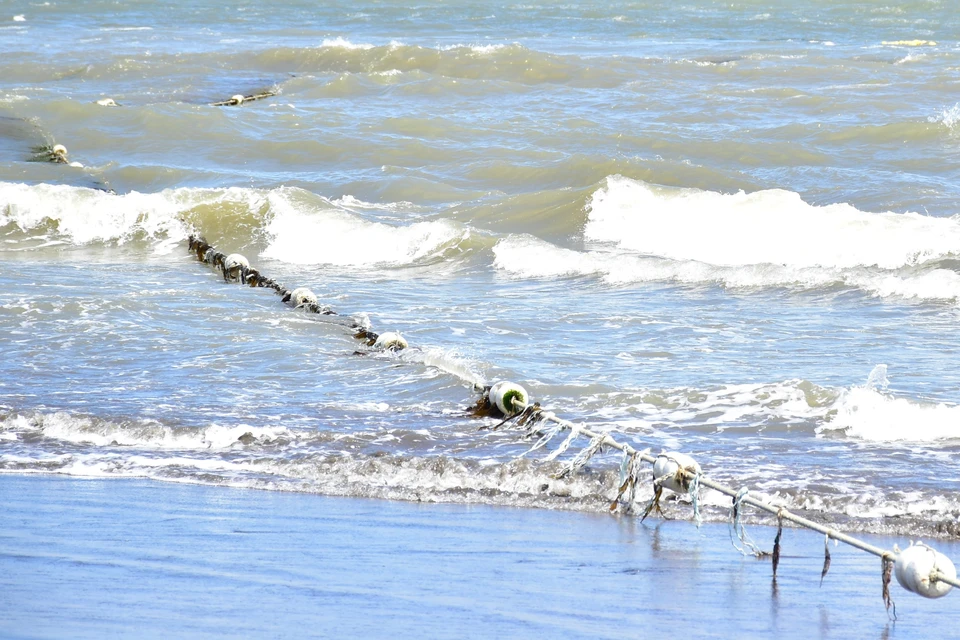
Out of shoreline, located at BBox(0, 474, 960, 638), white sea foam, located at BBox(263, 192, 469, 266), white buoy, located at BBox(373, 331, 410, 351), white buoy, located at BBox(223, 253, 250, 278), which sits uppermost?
white sea foam, located at BBox(263, 192, 469, 266)

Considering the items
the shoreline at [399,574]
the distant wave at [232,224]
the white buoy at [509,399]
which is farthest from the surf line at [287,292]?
the shoreline at [399,574]

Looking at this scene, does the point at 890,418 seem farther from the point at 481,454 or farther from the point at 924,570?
the point at 924,570

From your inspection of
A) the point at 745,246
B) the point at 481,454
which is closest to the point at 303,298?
the point at 481,454

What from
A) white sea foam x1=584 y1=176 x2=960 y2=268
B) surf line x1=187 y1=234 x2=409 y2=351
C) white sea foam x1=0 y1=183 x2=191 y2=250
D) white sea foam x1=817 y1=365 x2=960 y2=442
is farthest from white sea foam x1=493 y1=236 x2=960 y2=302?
white sea foam x1=0 y1=183 x2=191 y2=250

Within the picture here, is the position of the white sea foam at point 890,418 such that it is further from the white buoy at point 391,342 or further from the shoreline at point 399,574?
the white buoy at point 391,342

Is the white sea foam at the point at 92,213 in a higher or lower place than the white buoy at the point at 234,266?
higher

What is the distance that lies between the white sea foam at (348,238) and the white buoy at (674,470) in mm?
7309

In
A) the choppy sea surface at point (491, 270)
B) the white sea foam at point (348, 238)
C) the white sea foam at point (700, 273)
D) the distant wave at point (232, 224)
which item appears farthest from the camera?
the distant wave at point (232, 224)

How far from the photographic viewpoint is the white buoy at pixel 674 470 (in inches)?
183

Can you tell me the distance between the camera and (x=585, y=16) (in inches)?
1607

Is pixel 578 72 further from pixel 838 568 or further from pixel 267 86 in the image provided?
pixel 838 568

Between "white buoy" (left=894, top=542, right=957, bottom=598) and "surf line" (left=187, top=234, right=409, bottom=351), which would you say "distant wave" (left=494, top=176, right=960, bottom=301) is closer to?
"surf line" (left=187, top=234, right=409, bottom=351)

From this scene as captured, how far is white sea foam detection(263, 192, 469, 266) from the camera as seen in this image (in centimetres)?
1210

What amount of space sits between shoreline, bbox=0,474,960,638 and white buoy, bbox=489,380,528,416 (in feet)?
3.60
